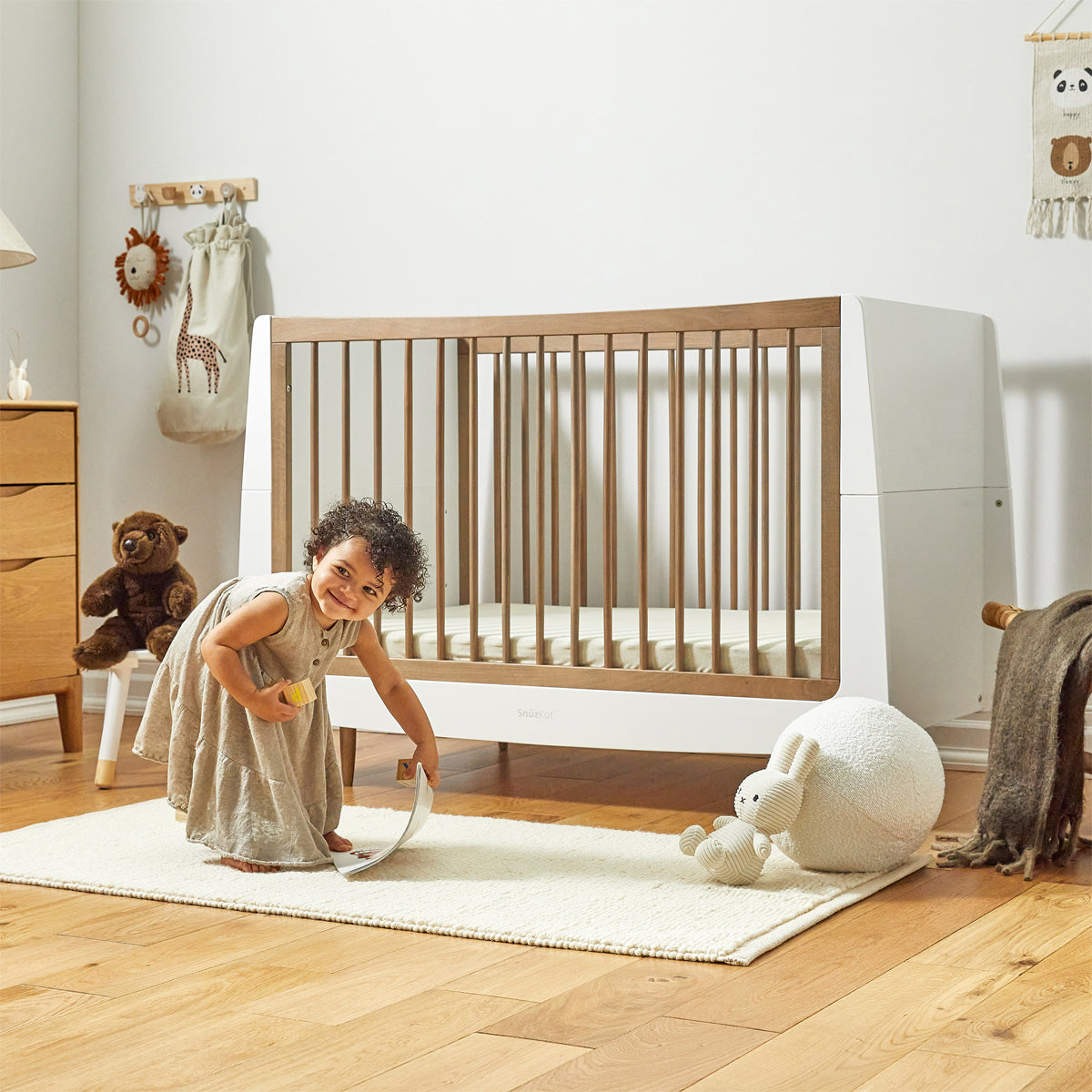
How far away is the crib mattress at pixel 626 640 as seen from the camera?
238 cm

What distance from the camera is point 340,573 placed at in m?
2.02

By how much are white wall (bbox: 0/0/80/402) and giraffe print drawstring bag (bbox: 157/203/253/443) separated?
1.29 feet

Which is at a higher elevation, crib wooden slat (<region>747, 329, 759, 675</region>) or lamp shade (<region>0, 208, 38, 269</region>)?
lamp shade (<region>0, 208, 38, 269</region>)

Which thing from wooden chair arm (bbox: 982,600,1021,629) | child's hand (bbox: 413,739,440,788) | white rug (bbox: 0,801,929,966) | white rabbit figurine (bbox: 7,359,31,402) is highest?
white rabbit figurine (bbox: 7,359,31,402)

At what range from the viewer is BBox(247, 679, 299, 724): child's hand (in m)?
2.00

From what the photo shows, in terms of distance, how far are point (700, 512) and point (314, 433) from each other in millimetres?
727

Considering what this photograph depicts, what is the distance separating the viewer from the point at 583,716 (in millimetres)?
2471

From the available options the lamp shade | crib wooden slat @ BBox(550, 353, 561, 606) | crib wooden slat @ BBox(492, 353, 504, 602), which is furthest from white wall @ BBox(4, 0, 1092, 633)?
the lamp shade

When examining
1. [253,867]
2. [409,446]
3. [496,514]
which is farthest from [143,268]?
[253,867]

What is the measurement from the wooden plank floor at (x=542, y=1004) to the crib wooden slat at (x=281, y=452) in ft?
2.93

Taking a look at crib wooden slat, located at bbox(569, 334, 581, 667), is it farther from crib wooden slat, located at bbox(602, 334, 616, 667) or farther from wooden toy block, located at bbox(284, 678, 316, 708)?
wooden toy block, located at bbox(284, 678, 316, 708)

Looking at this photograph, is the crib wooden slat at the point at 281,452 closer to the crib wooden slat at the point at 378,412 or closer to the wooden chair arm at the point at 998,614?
the crib wooden slat at the point at 378,412

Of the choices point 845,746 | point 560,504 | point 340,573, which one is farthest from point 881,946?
point 560,504

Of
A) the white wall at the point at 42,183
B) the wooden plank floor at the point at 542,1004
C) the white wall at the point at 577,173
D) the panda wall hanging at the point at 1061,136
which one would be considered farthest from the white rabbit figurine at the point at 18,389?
the panda wall hanging at the point at 1061,136
